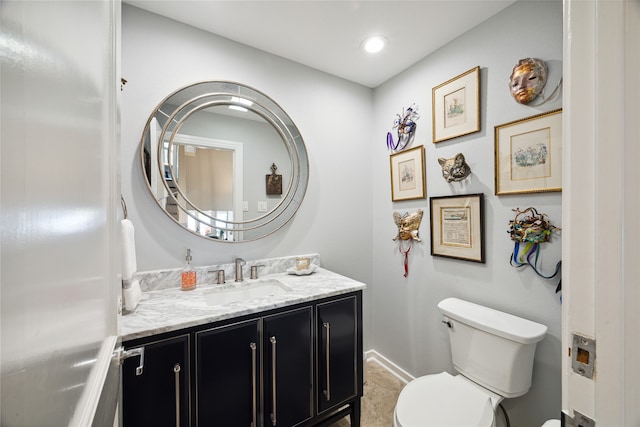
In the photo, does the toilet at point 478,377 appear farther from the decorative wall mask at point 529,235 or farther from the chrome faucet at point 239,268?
the chrome faucet at point 239,268

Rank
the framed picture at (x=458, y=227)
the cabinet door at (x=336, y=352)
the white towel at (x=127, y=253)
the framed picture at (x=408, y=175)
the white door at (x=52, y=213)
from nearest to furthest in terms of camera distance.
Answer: the white door at (x=52, y=213)
the white towel at (x=127, y=253)
the cabinet door at (x=336, y=352)
the framed picture at (x=458, y=227)
the framed picture at (x=408, y=175)

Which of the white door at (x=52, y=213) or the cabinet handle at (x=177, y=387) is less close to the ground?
the white door at (x=52, y=213)

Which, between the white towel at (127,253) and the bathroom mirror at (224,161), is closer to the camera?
the white towel at (127,253)

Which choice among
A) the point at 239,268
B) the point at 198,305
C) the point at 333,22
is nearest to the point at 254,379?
the point at 198,305

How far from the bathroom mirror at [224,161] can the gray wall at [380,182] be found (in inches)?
3.0

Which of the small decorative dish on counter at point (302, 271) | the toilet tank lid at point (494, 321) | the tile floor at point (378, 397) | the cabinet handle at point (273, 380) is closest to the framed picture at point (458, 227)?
the toilet tank lid at point (494, 321)

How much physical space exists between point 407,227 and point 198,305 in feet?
4.87

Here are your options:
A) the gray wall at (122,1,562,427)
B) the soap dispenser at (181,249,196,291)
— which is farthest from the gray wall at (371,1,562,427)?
the soap dispenser at (181,249,196,291)

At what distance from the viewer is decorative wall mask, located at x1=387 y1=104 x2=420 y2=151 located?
1.88 metres

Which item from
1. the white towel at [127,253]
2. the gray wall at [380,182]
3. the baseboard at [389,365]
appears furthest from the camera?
the baseboard at [389,365]

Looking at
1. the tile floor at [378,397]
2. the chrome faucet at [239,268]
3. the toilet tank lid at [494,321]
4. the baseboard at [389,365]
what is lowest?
the tile floor at [378,397]

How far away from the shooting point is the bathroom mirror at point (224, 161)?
1451 mm

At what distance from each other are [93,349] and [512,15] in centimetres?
218

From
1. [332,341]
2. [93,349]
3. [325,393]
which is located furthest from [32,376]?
[325,393]
